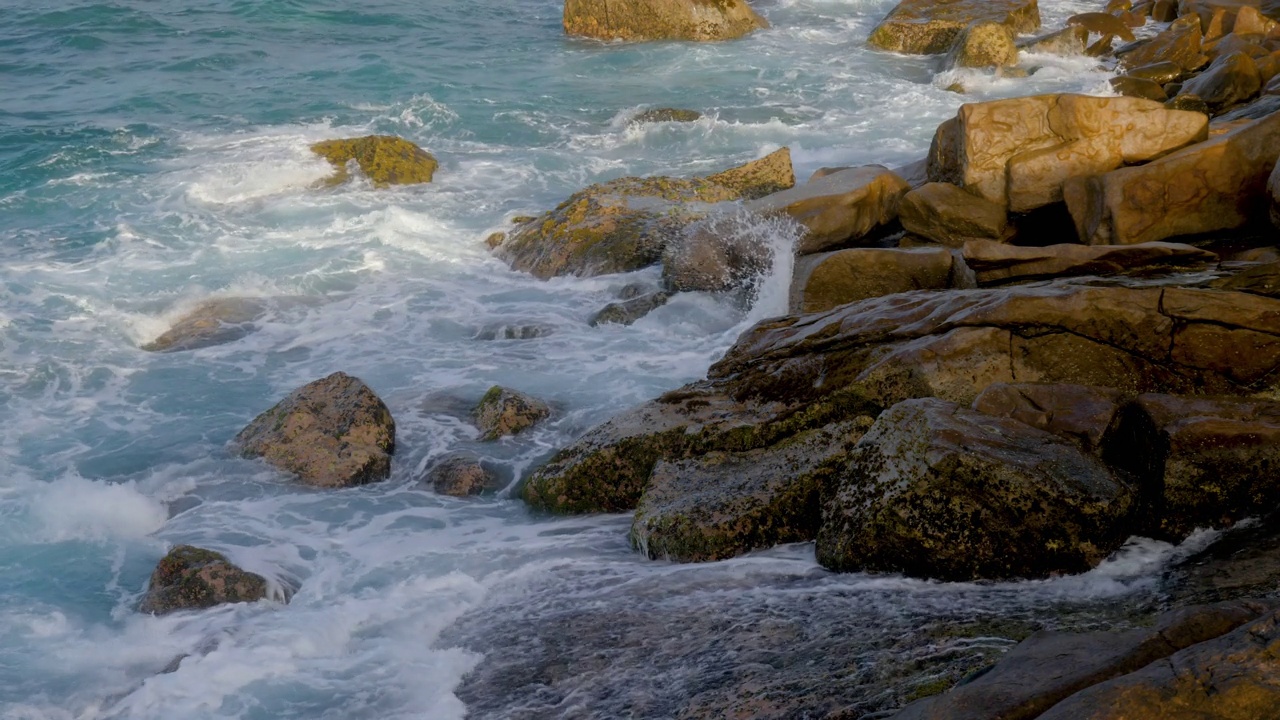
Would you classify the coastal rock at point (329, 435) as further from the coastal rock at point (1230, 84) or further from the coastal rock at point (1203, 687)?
the coastal rock at point (1230, 84)

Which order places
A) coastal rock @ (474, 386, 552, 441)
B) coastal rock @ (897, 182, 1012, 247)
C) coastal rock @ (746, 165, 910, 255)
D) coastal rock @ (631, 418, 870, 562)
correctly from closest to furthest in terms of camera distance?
coastal rock @ (631, 418, 870, 562)
coastal rock @ (474, 386, 552, 441)
coastal rock @ (897, 182, 1012, 247)
coastal rock @ (746, 165, 910, 255)

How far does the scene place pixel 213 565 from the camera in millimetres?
7020

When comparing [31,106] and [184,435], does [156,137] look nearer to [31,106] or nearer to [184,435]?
[31,106]

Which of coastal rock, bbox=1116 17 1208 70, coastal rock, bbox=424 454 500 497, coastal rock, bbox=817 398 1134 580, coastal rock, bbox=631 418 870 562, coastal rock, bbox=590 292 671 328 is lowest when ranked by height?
coastal rock, bbox=424 454 500 497

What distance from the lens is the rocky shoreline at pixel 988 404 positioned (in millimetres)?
4801

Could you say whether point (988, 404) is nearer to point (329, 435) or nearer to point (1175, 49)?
point (329, 435)

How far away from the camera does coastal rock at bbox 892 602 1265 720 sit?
3414mm

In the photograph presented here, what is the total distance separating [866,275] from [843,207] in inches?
59.0

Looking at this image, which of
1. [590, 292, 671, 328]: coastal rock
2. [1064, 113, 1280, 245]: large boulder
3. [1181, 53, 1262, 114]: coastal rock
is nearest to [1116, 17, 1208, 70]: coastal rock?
[1181, 53, 1262, 114]: coastal rock

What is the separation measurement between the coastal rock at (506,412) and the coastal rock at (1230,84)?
8.78 metres

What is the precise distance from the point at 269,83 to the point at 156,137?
3.35 metres

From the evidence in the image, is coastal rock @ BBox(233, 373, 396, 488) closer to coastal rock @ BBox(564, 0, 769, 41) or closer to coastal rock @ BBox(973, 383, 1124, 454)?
coastal rock @ BBox(973, 383, 1124, 454)

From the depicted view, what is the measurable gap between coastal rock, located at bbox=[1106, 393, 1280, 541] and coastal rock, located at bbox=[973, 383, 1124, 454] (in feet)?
0.85

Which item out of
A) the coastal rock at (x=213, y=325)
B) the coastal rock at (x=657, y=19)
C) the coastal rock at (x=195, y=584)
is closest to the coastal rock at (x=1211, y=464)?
the coastal rock at (x=195, y=584)
